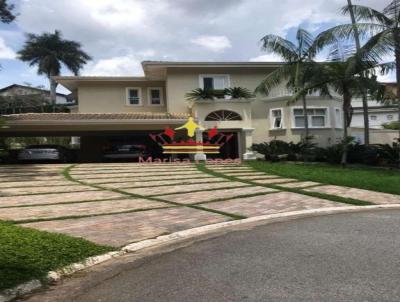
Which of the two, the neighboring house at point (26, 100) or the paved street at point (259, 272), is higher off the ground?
the neighboring house at point (26, 100)

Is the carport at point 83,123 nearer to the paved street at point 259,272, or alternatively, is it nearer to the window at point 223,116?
the window at point 223,116

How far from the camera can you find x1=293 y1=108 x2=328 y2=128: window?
28.6 meters

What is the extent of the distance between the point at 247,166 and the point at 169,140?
22.7 ft

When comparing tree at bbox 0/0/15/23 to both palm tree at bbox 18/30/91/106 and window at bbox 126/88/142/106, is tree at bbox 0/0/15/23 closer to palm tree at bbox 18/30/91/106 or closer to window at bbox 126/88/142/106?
window at bbox 126/88/142/106

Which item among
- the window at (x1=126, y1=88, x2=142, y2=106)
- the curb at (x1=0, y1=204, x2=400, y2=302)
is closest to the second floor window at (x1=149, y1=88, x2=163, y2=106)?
the window at (x1=126, y1=88, x2=142, y2=106)

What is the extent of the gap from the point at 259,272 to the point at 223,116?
21904 millimetres

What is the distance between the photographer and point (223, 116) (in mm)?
27672

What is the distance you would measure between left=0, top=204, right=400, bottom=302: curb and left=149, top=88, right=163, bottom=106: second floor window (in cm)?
2033

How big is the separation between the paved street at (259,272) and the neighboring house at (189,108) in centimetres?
1781

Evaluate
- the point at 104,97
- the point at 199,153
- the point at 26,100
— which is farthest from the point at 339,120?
the point at 26,100

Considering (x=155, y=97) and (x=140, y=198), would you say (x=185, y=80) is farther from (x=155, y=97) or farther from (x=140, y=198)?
(x=140, y=198)

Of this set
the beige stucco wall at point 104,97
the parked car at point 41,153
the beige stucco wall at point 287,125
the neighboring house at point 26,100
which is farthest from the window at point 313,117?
the neighboring house at point 26,100

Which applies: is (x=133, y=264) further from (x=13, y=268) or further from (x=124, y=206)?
(x=124, y=206)

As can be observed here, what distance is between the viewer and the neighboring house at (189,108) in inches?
1037
